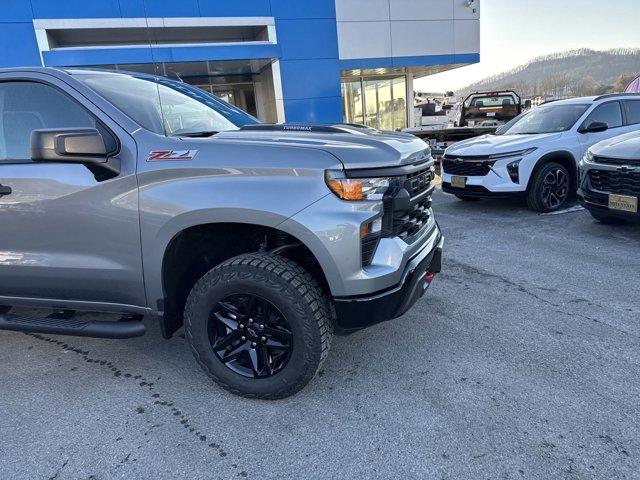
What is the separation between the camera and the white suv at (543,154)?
681cm

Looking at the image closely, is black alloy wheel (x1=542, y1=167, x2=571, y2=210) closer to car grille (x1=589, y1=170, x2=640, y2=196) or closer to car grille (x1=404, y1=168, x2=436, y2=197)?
car grille (x1=589, y1=170, x2=640, y2=196)

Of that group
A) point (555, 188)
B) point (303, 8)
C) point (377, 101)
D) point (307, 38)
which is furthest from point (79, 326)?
point (377, 101)

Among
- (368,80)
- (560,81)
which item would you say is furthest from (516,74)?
(368,80)

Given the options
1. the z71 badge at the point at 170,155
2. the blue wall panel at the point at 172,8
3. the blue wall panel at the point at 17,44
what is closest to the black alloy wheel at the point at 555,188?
the z71 badge at the point at 170,155

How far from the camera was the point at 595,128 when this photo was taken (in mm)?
7023

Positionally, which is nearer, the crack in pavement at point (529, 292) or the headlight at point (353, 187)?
the headlight at point (353, 187)

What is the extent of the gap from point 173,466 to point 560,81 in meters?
124

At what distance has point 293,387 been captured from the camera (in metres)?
2.54

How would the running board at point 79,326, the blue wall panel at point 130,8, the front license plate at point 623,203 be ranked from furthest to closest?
1. the blue wall panel at point 130,8
2. the front license plate at point 623,203
3. the running board at point 79,326

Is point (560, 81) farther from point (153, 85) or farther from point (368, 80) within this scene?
point (153, 85)

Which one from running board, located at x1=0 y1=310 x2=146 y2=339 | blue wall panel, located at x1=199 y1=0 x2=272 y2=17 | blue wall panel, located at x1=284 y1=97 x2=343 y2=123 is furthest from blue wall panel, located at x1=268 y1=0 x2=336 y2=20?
running board, located at x1=0 y1=310 x2=146 y2=339

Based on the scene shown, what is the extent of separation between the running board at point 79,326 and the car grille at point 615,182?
17.1 feet

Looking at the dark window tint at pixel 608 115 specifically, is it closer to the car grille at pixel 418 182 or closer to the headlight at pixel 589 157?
the headlight at pixel 589 157

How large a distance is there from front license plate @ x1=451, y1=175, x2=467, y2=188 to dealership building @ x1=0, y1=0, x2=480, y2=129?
31.4ft
